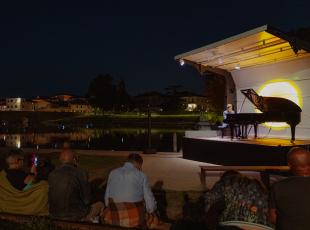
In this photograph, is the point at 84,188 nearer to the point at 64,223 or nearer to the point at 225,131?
the point at 64,223

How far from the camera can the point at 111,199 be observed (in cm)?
423

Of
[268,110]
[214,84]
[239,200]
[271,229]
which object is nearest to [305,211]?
[271,229]

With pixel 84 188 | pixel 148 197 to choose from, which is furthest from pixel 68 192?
pixel 148 197

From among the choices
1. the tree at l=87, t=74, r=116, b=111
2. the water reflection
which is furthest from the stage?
the tree at l=87, t=74, r=116, b=111

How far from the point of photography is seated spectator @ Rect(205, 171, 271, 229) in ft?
10.4

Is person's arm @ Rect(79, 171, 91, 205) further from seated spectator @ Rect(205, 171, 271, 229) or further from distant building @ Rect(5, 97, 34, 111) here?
distant building @ Rect(5, 97, 34, 111)

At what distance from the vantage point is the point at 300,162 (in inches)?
125

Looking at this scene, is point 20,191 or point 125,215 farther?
point 20,191

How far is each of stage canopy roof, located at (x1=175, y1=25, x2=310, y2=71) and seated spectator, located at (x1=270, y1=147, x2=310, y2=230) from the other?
837cm

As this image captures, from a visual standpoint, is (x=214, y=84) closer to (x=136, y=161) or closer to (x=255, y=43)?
(x=255, y=43)

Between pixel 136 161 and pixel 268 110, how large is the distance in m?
8.55

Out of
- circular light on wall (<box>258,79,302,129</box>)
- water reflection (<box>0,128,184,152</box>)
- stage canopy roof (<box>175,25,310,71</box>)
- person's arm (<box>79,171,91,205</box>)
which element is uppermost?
stage canopy roof (<box>175,25,310,71</box>)

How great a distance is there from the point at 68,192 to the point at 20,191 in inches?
29.3

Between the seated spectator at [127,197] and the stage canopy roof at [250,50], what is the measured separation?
8.18m
